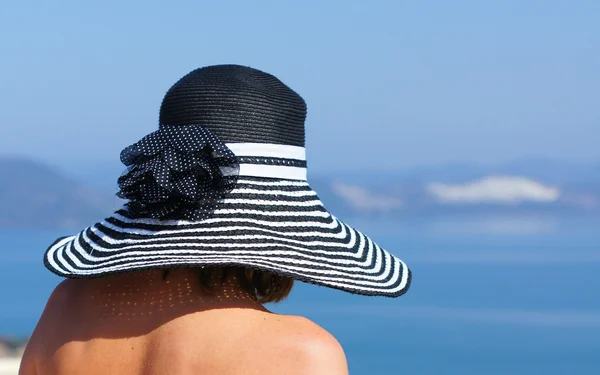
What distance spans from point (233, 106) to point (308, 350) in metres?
0.52

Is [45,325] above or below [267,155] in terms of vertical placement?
below

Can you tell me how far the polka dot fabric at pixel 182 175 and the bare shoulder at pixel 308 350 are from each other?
28 centimetres

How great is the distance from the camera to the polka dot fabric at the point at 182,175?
1.77m

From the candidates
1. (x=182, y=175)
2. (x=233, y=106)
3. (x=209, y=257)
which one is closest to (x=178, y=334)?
(x=209, y=257)

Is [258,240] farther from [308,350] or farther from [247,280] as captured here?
[308,350]

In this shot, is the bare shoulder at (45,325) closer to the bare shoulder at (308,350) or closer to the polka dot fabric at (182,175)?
the polka dot fabric at (182,175)

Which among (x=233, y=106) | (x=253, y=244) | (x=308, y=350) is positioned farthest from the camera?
(x=233, y=106)

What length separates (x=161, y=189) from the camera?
1.77 meters

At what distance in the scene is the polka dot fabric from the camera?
5.80 ft

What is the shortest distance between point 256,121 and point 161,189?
24 centimetres

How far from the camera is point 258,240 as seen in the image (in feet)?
5.72

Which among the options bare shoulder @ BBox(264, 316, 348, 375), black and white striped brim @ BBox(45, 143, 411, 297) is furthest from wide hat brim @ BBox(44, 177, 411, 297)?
bare shoulder @ BBox(264, 316, 348, 375)

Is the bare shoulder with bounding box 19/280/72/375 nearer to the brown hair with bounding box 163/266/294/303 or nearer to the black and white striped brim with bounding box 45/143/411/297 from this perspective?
the black and white striped brim with bounding box 45/143/411/297

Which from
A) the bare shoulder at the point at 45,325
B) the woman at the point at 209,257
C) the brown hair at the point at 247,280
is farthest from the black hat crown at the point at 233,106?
the bare shoulder at the point at 45,325
